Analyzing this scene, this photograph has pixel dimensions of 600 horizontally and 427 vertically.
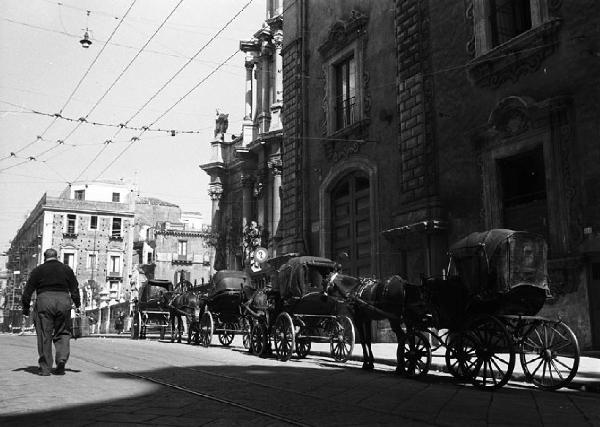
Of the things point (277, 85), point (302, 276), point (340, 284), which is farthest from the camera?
point (277, 85)

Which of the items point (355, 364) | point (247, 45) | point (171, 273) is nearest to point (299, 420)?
Answer: point (355, 364)

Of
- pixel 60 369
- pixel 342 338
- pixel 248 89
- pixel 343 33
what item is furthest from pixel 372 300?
pixel 248 89

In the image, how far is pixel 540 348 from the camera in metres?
8.57

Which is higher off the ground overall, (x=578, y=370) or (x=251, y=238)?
(x=251, y=238)

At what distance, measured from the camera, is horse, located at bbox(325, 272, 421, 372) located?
10259 mm

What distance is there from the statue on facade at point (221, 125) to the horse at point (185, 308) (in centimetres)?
2558

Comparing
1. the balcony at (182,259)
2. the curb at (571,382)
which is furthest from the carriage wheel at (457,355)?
the balcony at (182,259)

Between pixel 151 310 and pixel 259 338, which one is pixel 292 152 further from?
pixel 259 338

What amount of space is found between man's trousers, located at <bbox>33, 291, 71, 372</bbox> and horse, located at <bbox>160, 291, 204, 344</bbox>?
9517mm

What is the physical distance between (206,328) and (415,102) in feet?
27.6

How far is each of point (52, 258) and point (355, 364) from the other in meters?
5.92

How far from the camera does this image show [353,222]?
20.4 metres

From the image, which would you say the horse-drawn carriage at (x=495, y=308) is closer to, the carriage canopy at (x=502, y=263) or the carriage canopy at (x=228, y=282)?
the carriage canopy at (x=502, y=263)

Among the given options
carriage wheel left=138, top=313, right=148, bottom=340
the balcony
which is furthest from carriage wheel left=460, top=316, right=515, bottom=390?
the balcony
